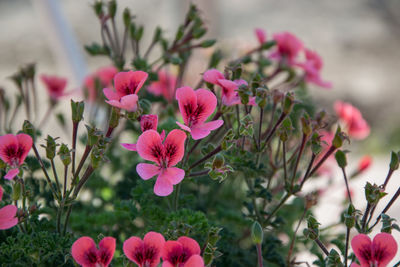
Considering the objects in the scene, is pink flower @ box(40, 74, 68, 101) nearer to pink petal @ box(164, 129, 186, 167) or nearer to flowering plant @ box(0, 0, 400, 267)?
flowering plant @ box(0, 0, 400, 267)

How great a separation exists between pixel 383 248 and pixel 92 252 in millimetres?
238

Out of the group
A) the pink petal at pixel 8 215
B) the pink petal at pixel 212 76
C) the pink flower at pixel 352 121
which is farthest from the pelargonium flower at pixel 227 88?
the pink flower at pixel 352 121

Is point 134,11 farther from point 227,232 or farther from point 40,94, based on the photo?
point 227,232

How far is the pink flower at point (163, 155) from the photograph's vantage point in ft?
1.38

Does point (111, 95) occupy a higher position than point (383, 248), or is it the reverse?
point (111, 95)

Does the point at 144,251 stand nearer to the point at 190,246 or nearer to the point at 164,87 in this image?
the point at 190,246

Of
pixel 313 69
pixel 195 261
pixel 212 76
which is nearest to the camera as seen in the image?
pixel 195 261

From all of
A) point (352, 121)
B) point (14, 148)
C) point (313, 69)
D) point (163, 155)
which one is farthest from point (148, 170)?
point (352, 121)

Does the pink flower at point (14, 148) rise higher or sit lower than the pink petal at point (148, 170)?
higher

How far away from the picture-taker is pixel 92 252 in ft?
1.34

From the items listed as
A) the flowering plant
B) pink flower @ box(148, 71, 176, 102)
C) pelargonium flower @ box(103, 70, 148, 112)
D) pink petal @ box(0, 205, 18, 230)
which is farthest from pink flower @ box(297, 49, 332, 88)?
pink petal @ box(0, 205, 18, 230)

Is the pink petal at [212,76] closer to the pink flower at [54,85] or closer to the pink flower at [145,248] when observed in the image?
the pink flower at [145,248]

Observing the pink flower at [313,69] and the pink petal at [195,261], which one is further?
the pink flower at [313,69]

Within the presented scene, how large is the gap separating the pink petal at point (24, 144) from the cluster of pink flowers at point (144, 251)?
0.33 ft
